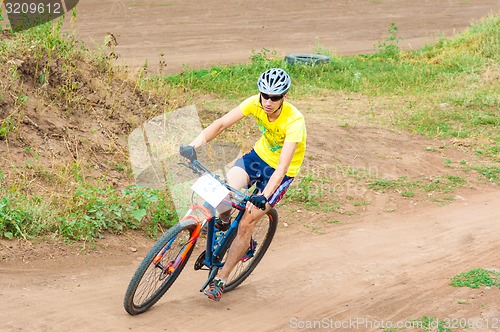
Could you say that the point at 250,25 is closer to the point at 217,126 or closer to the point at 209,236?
the point at 217,126

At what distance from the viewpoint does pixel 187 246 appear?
6164 millimetres

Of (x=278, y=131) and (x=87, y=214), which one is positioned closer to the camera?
(x=278, y=131)

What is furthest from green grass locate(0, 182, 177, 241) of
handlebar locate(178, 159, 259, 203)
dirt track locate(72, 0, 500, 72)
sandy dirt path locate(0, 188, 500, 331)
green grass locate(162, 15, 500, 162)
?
dirt track locate(72, 0, 500, 72)

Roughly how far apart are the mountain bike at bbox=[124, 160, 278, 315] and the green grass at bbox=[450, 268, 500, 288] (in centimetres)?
218

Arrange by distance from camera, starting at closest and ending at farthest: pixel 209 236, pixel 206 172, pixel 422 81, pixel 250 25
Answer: pixel 206 172, pixel 209 236, pixel 422 81, pixel 250 25

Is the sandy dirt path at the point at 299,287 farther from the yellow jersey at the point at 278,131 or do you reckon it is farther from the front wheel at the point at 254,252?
the yellow jersey at the point at 278,131

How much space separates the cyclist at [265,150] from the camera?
20.2ft

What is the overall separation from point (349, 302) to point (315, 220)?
227cm

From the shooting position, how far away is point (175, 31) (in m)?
18.9

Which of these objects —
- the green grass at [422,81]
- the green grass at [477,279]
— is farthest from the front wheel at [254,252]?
the green grass at [422,81]

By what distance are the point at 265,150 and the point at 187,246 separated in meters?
1.10

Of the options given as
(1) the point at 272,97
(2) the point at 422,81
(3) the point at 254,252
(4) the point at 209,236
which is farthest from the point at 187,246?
(2) the point at 422,81

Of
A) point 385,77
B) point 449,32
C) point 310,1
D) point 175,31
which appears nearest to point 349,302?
point 385,77

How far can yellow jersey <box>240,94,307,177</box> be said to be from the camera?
625 centimetres
